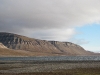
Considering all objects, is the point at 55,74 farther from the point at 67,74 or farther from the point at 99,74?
the point at 99,74

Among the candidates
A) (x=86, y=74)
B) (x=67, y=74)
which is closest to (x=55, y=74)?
(x=67, y=74)

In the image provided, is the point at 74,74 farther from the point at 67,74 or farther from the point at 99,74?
the point at 99,74

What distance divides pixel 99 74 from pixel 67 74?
671 centimetres

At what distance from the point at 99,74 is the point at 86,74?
2.69 meters

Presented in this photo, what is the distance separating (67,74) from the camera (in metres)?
44.7

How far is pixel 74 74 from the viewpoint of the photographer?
4416 cm

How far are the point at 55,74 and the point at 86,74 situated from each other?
6735 millimetres

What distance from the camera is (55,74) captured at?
150 ft

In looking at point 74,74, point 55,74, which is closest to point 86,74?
point 74,74

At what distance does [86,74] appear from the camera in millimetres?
43875

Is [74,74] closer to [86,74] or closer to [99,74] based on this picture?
[86,74]

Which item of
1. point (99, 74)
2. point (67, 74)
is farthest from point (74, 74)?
point (99, 74)

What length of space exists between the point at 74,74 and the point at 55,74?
4.26 meters
